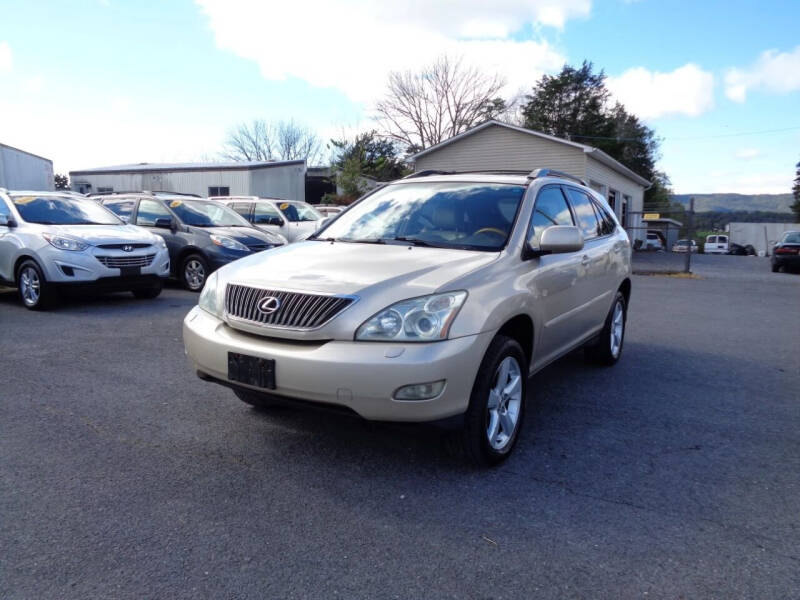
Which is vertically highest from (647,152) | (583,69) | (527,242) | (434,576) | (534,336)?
(583,69)

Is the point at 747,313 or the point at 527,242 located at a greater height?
the point at 527,242

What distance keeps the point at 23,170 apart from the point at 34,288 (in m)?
13.6

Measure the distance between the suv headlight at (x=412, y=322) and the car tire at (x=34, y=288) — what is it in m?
6.51

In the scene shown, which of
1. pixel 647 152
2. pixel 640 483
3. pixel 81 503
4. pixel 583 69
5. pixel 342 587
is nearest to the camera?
pixel 342 587

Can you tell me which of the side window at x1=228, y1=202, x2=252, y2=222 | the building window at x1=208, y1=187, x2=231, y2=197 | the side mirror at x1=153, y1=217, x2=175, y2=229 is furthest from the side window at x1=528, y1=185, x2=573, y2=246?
the building window at x1=208, y1=187, x2=231, y2=197

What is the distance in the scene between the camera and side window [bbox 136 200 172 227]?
10844mm

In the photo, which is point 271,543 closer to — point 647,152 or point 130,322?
point 130,322

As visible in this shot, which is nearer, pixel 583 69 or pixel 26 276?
pixel 26 276

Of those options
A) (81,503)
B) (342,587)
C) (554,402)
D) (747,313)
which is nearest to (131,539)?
(81,503)

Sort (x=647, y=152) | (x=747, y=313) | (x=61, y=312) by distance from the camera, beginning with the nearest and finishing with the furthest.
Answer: (x=61, y=312) → (x=747, y=313) → (x=647, y=152)

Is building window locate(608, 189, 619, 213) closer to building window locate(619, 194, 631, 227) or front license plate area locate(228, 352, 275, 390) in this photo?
building window locate(619, 194, 631, 227)

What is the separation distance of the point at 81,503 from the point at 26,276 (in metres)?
6.40

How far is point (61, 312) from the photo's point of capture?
7965 millimetres

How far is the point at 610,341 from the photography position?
578cm
